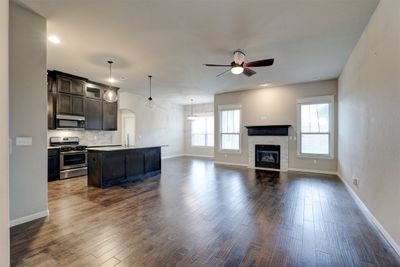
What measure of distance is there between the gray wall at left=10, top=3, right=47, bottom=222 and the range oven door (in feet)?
9.30

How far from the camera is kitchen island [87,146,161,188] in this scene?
4.73 m

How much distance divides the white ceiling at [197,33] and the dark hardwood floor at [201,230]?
3.09m

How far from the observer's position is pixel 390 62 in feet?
7.93

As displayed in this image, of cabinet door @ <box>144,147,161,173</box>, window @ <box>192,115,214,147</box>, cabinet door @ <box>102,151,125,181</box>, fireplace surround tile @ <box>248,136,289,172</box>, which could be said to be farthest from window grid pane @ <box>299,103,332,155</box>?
cabinet door @ <box>102,151,125,181</box>

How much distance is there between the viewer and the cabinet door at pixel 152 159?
5.95 metres

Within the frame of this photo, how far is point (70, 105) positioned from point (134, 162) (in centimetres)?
272

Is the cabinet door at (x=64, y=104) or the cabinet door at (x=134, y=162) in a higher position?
the cabinet door at (x=64, y=104)

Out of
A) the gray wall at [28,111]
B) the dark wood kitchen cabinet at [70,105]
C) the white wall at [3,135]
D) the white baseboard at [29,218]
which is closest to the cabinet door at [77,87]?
the dark wood kitchen cabinet at [70,105]

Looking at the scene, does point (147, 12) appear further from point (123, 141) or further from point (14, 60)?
point (123, 141)

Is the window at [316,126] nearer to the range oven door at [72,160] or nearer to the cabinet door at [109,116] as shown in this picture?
the cabinet door at [109,116]

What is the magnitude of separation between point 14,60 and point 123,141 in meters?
6.43

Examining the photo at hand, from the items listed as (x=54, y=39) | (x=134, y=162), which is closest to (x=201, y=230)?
(x=134, y=162)

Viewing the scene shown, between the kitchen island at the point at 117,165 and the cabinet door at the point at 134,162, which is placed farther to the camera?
the cabinet door at the point at 134,162

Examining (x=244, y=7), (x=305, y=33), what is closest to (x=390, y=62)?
(x=305, y=33)
